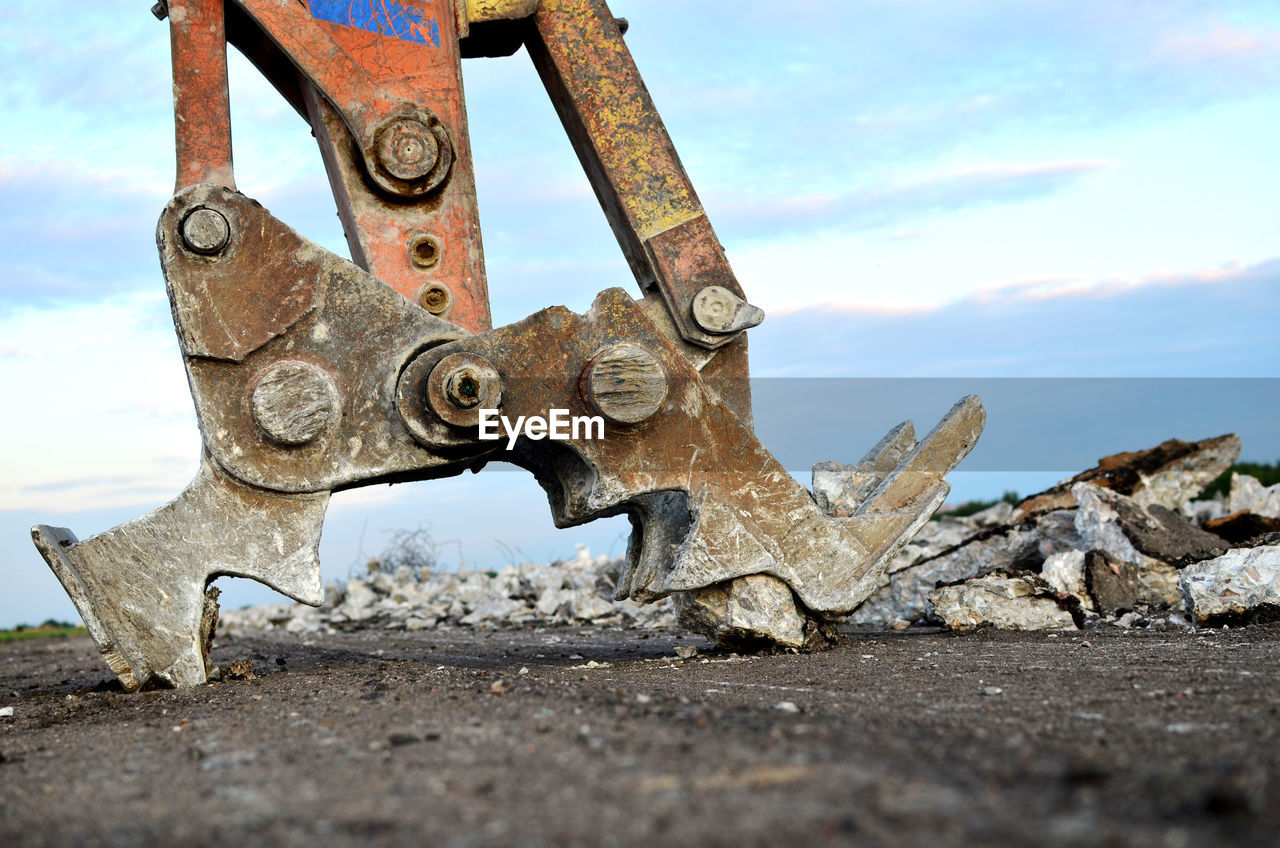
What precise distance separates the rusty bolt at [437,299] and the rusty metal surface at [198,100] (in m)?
0.79

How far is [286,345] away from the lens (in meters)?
3.85

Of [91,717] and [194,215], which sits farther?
[194,215]

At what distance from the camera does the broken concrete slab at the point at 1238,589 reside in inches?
187

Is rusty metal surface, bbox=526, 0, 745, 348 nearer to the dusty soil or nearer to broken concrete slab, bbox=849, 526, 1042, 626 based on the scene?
the dusty soil

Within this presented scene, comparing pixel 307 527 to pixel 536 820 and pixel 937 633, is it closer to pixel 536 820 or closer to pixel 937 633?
pixel 536 820

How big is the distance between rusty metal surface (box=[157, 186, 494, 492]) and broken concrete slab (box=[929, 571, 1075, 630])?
8.74ft

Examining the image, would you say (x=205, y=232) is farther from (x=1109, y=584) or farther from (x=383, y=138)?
(x=1109, y=584)

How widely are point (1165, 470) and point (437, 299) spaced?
575cm

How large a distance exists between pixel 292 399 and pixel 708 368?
1.66 meters

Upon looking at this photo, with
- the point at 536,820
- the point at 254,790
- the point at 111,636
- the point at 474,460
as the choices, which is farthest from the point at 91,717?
the point at 536,820

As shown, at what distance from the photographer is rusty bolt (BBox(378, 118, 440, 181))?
4121mm

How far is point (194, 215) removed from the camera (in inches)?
148

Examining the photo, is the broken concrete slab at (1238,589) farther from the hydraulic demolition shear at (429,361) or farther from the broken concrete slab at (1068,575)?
the hydraulic demolition shear at (429,361)

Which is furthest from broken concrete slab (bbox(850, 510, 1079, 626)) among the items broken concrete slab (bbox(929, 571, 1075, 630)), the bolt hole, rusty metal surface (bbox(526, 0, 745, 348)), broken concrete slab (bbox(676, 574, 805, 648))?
the bolt hole
